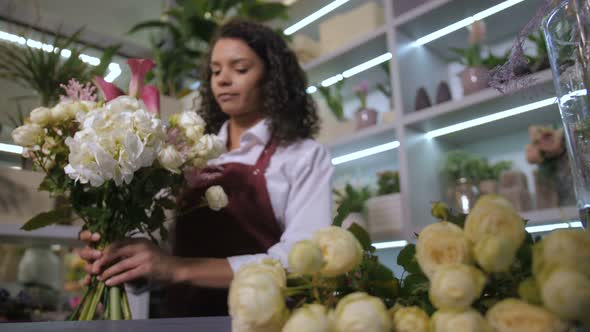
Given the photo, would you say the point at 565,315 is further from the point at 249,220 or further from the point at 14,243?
the point at 14,243

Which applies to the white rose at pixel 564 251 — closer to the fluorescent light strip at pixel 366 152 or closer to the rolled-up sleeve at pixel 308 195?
the rolled-up sleeve at pixel 308 195

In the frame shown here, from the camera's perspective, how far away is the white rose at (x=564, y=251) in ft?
0.65

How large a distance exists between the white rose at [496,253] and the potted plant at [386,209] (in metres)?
1.44

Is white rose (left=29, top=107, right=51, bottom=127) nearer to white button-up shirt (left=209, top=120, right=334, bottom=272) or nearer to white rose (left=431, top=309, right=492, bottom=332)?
white button-up shirt (left=209, top=120, right=334, bottom=272)

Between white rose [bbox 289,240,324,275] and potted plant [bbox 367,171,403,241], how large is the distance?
143 centimetres

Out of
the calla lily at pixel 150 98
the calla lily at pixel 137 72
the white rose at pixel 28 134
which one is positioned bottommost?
the white rose at pixel 28 134

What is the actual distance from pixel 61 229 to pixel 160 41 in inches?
47.9

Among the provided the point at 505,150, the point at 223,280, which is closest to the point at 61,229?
the point at 223,280

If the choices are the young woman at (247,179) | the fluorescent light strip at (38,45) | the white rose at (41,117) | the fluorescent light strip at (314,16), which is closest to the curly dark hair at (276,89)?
the young woman at (247,179)

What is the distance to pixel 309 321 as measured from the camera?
8.4 inches

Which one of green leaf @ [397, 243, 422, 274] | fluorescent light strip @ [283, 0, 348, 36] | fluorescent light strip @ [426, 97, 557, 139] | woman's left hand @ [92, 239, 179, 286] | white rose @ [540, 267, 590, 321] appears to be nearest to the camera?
white rose @ [540, 267, 590, 321]

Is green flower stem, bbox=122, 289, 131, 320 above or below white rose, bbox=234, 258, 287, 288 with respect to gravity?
below

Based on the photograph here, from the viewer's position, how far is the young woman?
0.90m

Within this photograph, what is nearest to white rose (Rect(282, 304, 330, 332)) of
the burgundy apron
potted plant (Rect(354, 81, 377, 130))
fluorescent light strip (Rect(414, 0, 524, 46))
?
the burgundy apron
